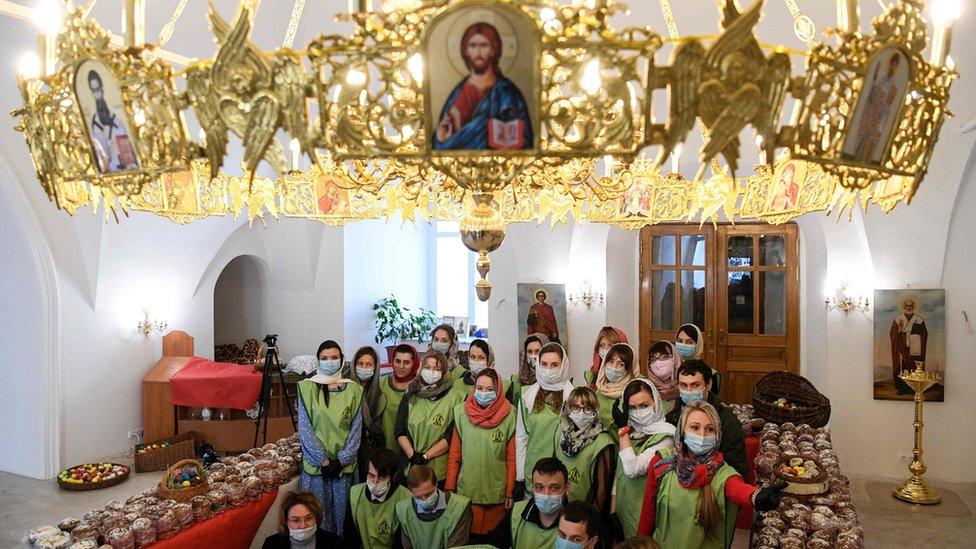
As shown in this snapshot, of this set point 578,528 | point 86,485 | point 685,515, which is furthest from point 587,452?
point 86,485

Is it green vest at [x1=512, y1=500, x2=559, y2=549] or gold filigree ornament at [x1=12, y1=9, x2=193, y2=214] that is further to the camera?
green vest at [x1=512, y1=500, x2=559, y2=549]

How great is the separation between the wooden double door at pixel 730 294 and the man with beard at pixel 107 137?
11.6 meters

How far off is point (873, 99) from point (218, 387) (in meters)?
11.0

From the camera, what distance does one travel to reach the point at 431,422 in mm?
7391

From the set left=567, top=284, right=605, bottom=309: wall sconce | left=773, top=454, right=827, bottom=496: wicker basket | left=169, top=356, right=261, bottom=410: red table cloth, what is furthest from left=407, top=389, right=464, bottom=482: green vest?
left=567, top=284, right=605, bottom=309: wall sconce

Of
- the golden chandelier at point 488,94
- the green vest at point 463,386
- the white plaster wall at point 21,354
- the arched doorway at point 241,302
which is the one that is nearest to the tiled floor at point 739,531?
the white plaster wall at point 21,354

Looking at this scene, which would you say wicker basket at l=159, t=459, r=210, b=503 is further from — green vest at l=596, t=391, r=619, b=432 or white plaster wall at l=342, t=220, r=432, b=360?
white plaster wall at l=342, t=220, r=432, b=360

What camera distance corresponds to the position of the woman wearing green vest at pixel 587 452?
20.4 feet

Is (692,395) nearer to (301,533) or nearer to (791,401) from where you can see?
(791,401)

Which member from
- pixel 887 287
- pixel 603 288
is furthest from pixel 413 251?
pixel 887 287

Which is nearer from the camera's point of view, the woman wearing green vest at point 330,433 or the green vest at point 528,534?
the green vest at point 528,534

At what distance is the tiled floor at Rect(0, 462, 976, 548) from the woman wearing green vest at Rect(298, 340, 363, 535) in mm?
3873

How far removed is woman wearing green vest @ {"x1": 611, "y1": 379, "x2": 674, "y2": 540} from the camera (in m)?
5.94

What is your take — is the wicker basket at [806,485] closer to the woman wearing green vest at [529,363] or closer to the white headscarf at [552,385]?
the white headscarf at [552,385]
